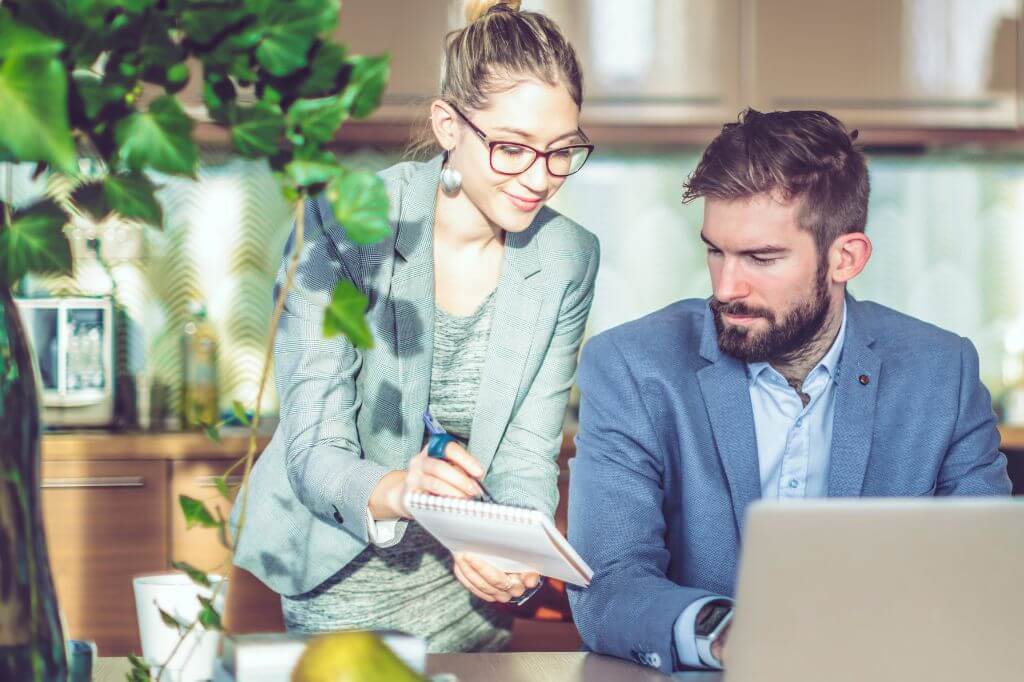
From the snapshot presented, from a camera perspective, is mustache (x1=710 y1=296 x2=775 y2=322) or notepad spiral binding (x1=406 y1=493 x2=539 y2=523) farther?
mustache (x1=710 y1=296 x2=775 y2=322)

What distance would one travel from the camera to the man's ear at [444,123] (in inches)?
67.5

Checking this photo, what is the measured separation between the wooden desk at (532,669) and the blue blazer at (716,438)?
0.31 m

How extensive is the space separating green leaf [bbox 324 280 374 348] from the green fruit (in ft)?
0.64

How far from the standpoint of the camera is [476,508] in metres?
1.09

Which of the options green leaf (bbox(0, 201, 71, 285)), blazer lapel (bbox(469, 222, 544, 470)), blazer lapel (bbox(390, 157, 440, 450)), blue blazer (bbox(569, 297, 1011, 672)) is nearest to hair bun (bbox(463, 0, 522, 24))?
blazer lapel (bbox(390, 157, 440, 450))

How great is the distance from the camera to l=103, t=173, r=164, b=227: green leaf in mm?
694

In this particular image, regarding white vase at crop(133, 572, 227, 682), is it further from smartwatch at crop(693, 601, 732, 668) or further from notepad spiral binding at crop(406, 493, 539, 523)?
smartwatch at crop(693, 601, 732, 668)

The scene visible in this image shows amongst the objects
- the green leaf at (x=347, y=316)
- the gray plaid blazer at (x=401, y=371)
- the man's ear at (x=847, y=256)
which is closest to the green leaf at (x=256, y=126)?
the green leaf at (x=347, y=316)

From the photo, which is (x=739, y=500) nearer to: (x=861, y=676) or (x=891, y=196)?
(x=861, y=676)

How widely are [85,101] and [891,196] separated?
334cm

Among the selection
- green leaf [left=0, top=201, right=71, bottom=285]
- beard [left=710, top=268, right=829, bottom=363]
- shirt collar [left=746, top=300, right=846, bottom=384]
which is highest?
green leaf [left=0, top=201, right=71, bottom=285]

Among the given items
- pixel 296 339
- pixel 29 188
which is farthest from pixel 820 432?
pixel 29 188

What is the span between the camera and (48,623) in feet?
2.48

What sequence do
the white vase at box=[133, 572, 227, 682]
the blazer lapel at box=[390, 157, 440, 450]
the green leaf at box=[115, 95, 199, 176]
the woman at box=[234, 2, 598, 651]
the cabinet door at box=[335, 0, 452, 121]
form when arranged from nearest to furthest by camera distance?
1. the green leaf at box=[115, 95, 199, 176]
2. the white vase at box=[133, 572, 227, 682]
3. the woman at box=[234, 2, 598, 651]
4. the blazer lapel at box=[390, 157, 440, 450]
5. the cabinet door at box=[335, 0, 452, 121]
